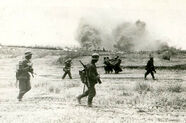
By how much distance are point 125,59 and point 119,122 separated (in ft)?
129

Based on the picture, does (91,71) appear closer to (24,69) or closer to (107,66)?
(24,69)

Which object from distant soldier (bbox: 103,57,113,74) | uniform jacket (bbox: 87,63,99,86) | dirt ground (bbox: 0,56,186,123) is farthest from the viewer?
distant soldier (bbox: 103,57,113,74)

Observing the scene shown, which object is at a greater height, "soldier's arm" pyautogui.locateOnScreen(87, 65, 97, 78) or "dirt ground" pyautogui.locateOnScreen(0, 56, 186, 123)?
"soldier's arm" pyautogui.locateOnScreen(87, 65, 97, 78)

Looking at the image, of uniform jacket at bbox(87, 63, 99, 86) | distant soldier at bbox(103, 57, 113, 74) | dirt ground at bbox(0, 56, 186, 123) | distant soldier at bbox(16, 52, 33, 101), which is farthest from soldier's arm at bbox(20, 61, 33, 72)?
distant soldier at bbox(103, 57, 113, 74)

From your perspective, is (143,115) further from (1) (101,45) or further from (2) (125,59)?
(1) (101,45)

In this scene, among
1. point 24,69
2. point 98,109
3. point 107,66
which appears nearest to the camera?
point 98,109

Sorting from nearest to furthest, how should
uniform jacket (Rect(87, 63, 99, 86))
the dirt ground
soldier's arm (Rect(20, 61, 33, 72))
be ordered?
the dirt ground < uniform jacket (Rect(87, 63, 99, 86)) < soldier's arm (Rect(20, 61, 33, 72))

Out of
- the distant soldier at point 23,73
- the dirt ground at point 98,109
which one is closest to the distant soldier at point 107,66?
the dirt ground at point 98,109

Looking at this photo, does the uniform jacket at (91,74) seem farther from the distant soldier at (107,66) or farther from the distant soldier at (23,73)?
the distant soldier at (107,66)

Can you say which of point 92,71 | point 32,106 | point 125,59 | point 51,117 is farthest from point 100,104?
point 125,59

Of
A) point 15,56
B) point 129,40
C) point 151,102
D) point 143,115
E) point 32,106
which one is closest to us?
point 143,115

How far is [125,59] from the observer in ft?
159

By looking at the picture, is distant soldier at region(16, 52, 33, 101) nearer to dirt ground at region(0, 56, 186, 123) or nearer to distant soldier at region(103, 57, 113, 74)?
dirt ground at region(0, 56, 186, 123)

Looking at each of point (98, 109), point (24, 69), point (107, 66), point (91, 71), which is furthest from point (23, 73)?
point (107, 66)
